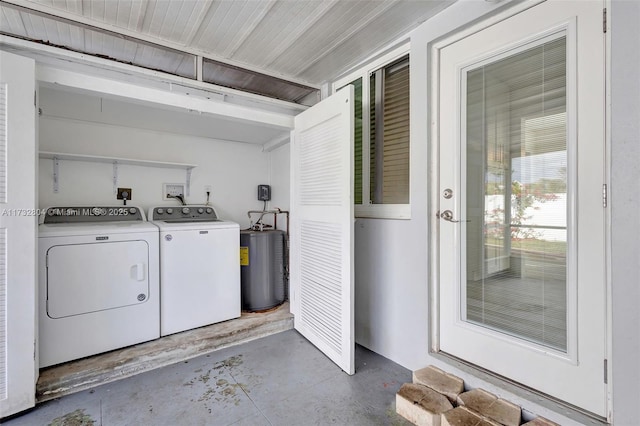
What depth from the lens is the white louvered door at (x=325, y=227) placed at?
2.09 metres

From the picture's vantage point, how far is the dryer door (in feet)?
6.63

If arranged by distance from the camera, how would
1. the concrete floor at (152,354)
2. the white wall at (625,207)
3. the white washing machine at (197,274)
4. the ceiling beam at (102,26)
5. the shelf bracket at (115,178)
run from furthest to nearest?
the shelf bracket at (115,178), the white washing machine at (197,274), the concrete floor at (152,354), the ceiling beam at (102,26), the white wall at (625,207)

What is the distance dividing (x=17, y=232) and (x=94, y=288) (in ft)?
2.13

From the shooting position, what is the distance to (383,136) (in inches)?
95.6

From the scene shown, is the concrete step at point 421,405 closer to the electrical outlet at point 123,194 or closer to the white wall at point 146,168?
the white wall at point 146,168

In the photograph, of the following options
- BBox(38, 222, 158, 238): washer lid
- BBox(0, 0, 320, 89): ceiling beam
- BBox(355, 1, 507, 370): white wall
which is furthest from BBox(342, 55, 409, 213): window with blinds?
BBox(38, 222, 158, 238): washer lid

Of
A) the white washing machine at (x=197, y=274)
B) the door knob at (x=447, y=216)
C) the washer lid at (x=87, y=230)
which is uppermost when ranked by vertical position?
the door knob at (x=447, y=216)

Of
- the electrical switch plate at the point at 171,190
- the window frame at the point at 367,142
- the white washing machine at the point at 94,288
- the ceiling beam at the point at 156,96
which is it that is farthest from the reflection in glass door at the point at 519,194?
the electrical switch plate at the point at 171,190

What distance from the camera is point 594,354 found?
4.54 ft

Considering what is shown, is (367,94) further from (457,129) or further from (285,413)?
(285,413)

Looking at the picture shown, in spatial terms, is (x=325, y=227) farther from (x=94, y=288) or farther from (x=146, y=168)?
(x=146, y=168)

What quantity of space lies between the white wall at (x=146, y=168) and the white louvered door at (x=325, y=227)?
1.14m

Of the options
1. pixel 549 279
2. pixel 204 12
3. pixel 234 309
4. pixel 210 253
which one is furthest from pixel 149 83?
pixel 549 279

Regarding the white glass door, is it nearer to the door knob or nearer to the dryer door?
the door knob
